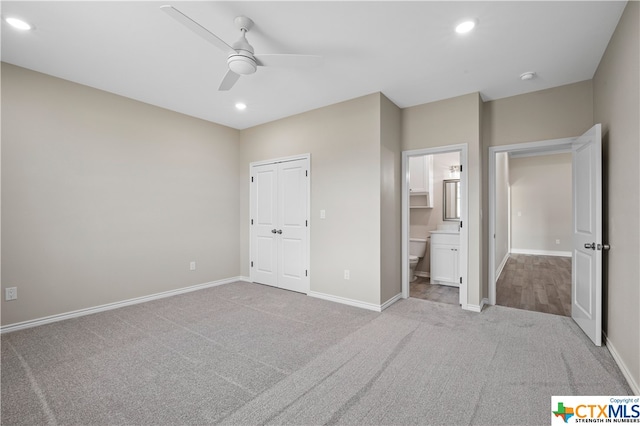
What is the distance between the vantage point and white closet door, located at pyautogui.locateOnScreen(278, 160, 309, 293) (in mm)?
4355

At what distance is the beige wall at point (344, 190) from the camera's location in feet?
11.9

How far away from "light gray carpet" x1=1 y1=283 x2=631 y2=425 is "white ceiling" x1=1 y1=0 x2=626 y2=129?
Result: 2.64 metres

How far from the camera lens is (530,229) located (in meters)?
8.25

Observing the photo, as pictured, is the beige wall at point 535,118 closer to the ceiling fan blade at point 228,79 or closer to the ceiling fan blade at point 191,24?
the ceiling fan blade at point 228,79

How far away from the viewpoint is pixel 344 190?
3910 millimetres

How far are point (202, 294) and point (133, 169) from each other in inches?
77.1

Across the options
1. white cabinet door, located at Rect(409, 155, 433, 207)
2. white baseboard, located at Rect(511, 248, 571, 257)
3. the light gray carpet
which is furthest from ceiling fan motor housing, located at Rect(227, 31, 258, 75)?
white baseboard, located at Rect(511, 248, 571, 257)

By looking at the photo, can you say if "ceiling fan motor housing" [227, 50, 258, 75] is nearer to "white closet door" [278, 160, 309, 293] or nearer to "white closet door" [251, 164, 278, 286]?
"white closet door" [278, 160, 309, 293]

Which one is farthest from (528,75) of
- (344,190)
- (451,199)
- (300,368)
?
(300,368)

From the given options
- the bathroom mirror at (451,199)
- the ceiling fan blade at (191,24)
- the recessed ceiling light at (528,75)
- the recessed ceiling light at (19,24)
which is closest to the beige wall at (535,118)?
the recessed ceiling light at (528,75)

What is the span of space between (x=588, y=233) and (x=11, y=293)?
567 cm

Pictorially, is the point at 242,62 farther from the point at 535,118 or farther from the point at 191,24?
the point at 535,118

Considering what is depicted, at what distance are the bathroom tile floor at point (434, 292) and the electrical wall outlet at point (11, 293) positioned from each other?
462 cm

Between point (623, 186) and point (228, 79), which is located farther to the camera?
point (228, 79)
